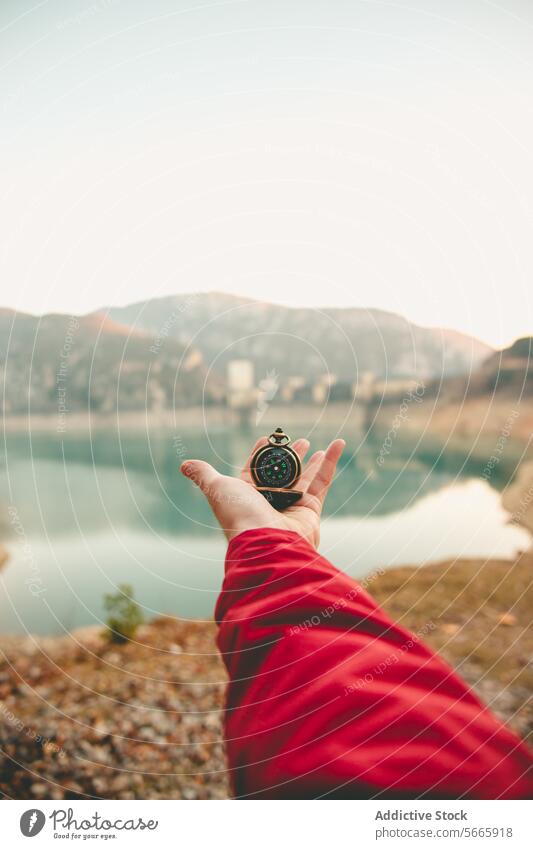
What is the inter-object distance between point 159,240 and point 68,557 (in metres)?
2.95

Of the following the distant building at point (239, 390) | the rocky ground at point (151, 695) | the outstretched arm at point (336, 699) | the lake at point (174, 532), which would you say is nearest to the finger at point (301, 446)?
the outstretched arm at point (336, 699)

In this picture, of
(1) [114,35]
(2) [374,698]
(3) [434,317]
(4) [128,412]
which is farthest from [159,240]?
(4) [128,412]

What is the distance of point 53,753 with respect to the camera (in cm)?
151

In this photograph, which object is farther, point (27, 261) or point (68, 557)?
point (68, 557)

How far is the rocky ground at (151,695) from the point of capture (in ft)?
4.79

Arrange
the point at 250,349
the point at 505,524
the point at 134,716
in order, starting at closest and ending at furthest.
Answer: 1. the point at 134,716
2. the point at 505,524
3. the point at 250,349

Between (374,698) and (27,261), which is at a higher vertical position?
(27,261)

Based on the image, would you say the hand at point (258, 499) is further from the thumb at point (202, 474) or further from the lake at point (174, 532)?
the lake at point (174, 532)

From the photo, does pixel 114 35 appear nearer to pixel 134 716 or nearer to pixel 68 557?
pixel 134 716

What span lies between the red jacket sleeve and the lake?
5.92ft
